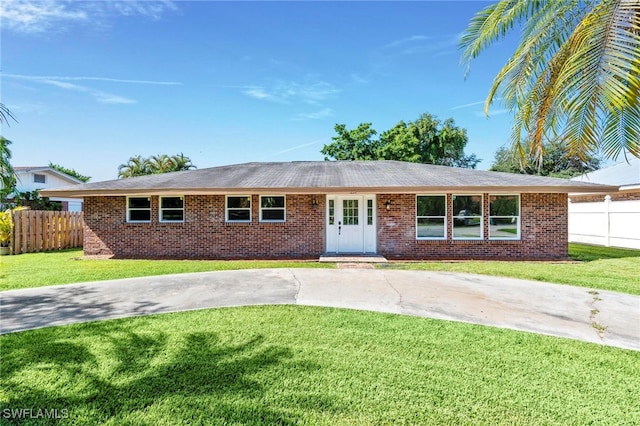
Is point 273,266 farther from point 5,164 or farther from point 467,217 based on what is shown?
point 467,217

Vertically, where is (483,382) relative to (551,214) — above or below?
below

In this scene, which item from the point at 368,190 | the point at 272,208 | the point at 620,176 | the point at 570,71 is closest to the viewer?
the point at 570,71

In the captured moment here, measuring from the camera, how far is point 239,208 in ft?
40.9

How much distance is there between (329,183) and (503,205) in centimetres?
656

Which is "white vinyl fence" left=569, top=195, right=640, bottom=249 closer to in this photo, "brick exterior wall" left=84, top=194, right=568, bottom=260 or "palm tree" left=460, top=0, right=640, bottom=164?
"brick exterior wall" left=84, top=194, right=568, bottom=260

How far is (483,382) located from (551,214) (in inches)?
432

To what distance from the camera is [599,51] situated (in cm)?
412

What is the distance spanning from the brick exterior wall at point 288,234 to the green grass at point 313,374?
7233 mm

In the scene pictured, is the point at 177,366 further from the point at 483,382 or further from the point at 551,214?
the point at 551,214

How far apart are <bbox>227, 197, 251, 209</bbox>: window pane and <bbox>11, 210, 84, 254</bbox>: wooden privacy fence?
8.58m

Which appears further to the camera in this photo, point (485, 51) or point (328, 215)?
point (328, 215)

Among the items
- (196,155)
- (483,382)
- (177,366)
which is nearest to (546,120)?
(483,382)
